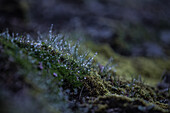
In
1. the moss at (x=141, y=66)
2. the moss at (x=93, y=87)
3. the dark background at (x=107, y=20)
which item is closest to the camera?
the moss at (x=93, y=87)

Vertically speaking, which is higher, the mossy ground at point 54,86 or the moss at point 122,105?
the mossy ground at point 54,86

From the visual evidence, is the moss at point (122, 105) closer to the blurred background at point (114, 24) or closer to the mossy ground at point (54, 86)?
the mossy ground at point (54, 86)

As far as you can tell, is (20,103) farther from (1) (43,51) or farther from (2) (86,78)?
(2) (86,78)

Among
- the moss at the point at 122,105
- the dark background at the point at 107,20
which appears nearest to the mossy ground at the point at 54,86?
the moss at the point at 122,105

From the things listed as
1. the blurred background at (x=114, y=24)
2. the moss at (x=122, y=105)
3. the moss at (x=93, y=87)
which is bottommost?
the moss at (x=122, y=105)

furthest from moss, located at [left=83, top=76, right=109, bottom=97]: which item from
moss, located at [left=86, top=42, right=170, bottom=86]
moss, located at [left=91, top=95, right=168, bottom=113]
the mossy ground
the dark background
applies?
the dark background

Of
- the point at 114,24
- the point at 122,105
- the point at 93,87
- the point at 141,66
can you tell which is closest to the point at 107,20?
the point at 114,24

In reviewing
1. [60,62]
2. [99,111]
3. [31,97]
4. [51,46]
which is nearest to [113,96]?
[99,111]
